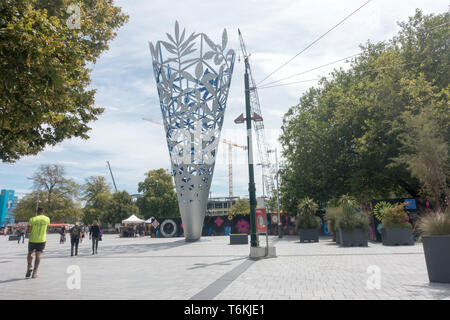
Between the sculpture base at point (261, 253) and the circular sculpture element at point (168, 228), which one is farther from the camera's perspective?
the circular sculpture element at point (168, 228)

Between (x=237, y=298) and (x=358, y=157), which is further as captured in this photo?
(x=358, y=157)

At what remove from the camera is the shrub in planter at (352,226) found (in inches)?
607

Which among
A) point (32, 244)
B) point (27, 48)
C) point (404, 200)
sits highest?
point (27, 48)

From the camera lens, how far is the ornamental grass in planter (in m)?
14.7

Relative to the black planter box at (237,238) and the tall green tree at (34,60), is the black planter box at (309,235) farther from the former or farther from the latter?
the tall green tree at (34,60)

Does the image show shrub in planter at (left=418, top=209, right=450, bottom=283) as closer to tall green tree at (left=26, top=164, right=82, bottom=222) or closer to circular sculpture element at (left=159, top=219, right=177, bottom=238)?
circular sculpture element at (left=159, top=219, right=177, bottom=238)

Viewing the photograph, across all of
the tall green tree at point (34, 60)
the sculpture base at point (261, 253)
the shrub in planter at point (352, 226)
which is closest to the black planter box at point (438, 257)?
the sculpture base at point (261, 253)

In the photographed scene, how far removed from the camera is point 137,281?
24.6ft

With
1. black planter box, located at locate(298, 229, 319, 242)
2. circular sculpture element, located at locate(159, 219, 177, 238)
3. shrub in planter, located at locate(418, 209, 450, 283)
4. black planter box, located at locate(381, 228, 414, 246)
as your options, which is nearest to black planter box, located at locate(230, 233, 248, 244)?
black planter box, located at locate(298, 229, 319, 242)

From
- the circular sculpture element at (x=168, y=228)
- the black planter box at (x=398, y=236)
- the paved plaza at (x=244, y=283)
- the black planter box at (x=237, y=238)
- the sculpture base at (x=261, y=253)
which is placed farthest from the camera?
the circular sculpture element at (x=168, y=228)
